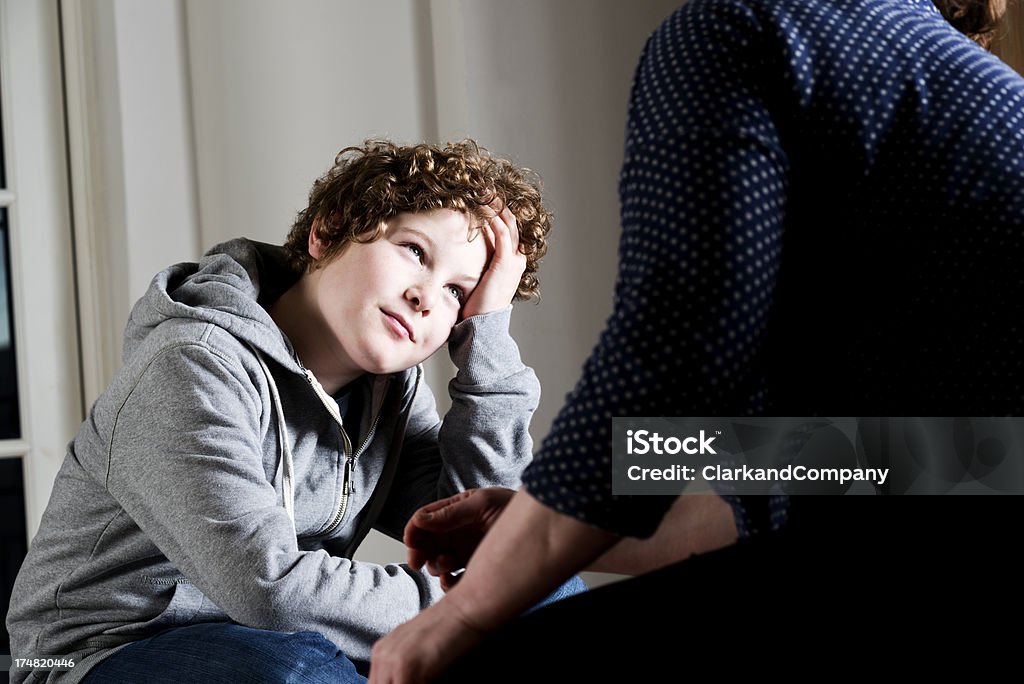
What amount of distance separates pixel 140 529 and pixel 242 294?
286 mm

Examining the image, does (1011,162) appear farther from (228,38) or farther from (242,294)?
(228,38)

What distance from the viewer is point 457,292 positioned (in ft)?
4.35

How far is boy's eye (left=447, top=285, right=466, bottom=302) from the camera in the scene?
1306 millimetres

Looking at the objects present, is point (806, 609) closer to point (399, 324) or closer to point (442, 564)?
point (442, 564)

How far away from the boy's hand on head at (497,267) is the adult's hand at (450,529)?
0.48 meters

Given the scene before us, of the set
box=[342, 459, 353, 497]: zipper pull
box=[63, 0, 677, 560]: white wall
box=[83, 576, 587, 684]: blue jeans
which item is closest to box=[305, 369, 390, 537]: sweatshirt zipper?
box=[342, 459, 353, 497]: zipper pull

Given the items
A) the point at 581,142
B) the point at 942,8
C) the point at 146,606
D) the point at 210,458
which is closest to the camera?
the point at 942,8

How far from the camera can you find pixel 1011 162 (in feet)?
2.02

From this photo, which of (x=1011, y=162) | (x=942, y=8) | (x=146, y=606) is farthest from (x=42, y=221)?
(x=1011, y=162)

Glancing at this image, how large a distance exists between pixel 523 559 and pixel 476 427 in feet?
2.45

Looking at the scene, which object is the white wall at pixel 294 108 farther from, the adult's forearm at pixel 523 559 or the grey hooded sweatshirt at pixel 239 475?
the adult's forearm at pixel 523 559

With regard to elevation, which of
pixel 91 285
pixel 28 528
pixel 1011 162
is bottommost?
pixel 28 528

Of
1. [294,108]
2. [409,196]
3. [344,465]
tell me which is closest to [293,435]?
[344,465]

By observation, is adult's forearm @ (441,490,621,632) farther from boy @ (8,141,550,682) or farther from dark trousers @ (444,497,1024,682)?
boy @ (8,141,550,682)
